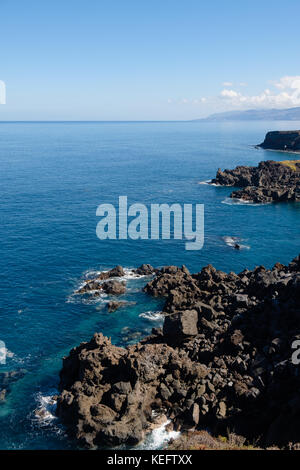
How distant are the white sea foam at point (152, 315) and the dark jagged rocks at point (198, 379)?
21.5 feet

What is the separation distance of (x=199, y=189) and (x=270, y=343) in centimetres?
11525

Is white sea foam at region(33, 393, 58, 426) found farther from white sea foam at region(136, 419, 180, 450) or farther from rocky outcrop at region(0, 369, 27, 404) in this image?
white sea foam at region(136, 419, 180, 450)

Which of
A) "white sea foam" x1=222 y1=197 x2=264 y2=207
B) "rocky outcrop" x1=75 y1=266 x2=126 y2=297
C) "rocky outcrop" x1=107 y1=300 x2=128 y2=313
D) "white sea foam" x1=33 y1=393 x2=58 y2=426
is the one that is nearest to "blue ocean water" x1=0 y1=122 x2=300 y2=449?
"white sea foam" x1=33 y1=393 x2=58 y2=426

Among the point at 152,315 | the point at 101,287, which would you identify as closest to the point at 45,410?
the point at 152,315

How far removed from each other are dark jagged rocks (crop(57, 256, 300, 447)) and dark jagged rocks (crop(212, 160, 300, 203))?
93827 millimetres

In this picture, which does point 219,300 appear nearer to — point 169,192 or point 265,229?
point 265,229

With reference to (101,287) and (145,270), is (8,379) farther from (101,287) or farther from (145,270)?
(145,270)

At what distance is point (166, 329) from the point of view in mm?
52438

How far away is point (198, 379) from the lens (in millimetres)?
44656

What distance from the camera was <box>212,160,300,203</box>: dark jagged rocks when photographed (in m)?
144

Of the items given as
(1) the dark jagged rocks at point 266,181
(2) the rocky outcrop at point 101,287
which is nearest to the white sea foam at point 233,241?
(2) the rocky outcrop at point 101,287

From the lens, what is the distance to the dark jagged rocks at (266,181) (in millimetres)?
144500

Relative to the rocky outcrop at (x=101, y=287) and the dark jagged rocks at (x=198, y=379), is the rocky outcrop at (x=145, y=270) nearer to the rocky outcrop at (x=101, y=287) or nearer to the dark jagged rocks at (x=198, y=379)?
the rocky outcrop at (x=101, y=287)

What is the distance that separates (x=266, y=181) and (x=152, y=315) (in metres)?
116
